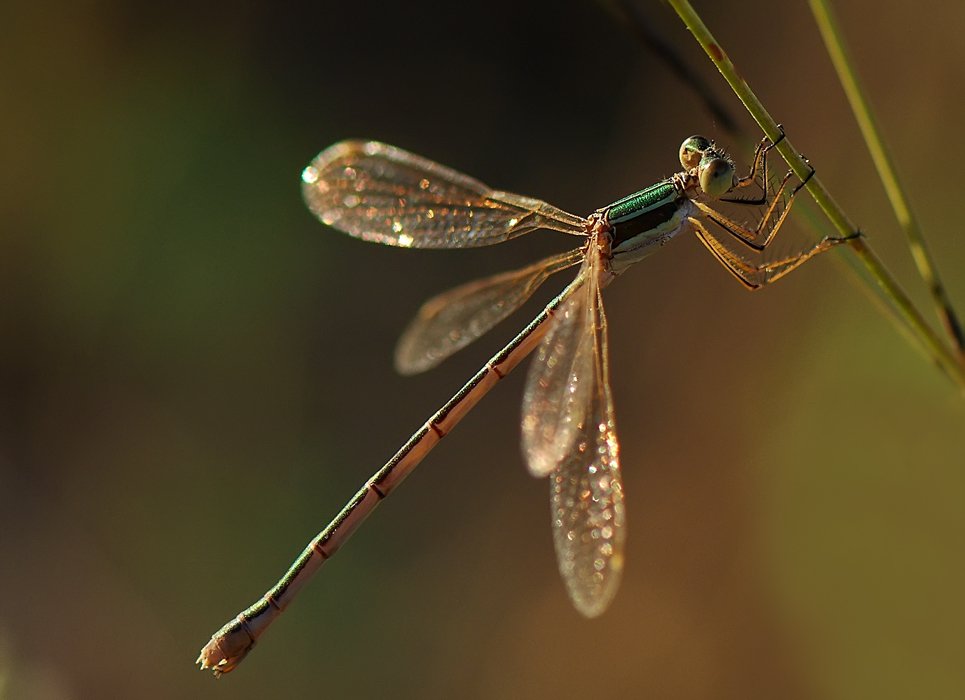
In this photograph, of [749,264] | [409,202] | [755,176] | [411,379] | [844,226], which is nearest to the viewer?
[844,226]

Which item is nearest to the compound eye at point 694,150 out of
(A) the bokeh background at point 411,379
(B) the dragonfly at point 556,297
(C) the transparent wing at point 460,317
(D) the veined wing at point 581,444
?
(B) the dragonfly at point 556,297

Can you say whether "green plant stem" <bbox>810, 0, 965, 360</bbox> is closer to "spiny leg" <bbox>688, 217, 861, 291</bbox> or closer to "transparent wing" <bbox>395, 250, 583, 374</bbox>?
"spiny leg" <bbox>688, 217, 861, 291</bbox>

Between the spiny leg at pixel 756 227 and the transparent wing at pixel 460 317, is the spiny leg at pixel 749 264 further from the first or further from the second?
the transparent wing at pixel 460 317

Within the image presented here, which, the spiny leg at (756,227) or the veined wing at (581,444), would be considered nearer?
the spiny leg at (756,227)

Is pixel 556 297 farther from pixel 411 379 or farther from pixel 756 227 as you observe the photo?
pixel 411 379

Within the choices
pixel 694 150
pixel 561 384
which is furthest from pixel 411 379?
pixel 694 150

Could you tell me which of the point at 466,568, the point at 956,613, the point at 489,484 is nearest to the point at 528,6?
the point at 489,484

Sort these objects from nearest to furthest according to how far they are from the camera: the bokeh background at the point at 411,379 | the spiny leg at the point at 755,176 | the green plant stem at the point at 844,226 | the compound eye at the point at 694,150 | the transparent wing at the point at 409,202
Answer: the green plant stem at the point at 844,226 < the spiny leg at the point at 755,176 < the compound eye at the point at 694,150 < the transparent wing at the point at 409,202 < the bokeh background at the point at 411,379

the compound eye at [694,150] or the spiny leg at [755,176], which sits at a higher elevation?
the compound eye at [694,150]
